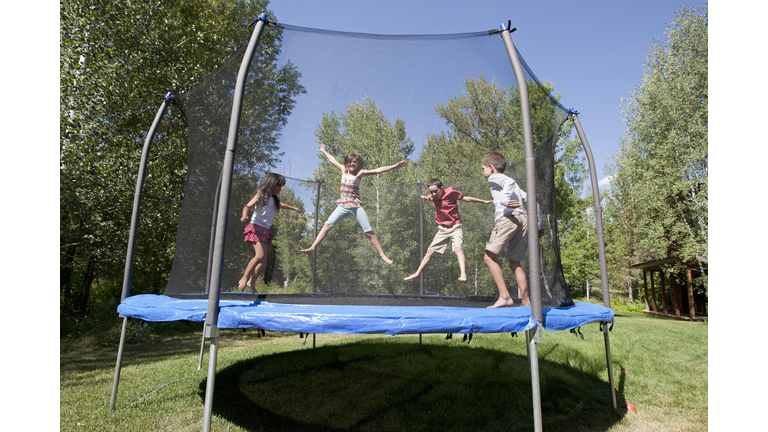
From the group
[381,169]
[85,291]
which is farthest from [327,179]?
[85,291]

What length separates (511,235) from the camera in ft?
7.86

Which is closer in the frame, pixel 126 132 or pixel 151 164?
pixel 126 132

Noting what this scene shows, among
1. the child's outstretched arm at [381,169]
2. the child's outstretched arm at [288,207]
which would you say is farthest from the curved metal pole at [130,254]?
the child's outstretched arm at [381,169]

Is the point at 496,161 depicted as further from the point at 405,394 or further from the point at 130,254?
the point at 130,254

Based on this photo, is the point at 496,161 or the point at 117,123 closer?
the point at 496,161

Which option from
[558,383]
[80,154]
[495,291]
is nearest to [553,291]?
[495,291]

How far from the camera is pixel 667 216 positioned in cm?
983

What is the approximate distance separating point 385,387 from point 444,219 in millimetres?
1501

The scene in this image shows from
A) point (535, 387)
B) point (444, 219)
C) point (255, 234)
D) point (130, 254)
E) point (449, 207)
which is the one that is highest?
point (449, 207)

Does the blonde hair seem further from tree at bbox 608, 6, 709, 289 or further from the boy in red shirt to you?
tree at bbox 608, 6, 709, 289

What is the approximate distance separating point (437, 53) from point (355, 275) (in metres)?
1.89

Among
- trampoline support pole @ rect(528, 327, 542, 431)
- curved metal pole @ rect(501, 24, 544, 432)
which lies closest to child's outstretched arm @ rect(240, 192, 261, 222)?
curved metal pole @ rect(501, 24, 544, 432)

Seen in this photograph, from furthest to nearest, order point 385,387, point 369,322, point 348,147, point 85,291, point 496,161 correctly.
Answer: point 85,291, point 348,147, point 385,387, point 496,161, point 369,322

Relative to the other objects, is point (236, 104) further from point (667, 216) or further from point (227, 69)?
point (667, 216)
